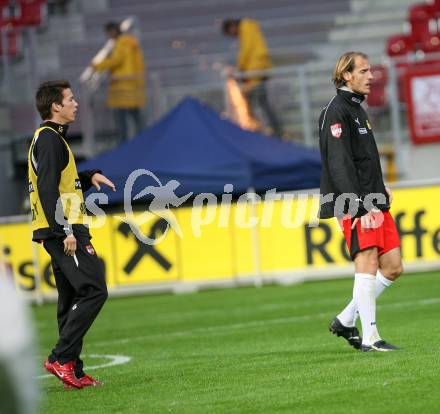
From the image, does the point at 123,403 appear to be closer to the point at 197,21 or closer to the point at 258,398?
the point at 258,398

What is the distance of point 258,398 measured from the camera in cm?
702

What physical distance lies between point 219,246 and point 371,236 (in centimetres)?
899

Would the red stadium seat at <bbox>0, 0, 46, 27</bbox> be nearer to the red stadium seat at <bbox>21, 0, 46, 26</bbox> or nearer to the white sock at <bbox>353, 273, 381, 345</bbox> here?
the red stadium seat at <bbox>21, 0, 46, 26</bbox>

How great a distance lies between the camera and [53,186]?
7.86 meters

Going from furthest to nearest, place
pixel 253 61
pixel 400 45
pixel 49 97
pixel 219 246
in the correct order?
pixel 400 45
pixel 253 61
pixel 219 246
pixel 49 97

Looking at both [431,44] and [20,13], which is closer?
→ [431,44]

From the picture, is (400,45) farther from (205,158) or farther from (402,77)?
(205,158)

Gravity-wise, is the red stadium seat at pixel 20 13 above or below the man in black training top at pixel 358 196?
above

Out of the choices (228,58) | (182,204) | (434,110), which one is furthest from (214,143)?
(228,58)

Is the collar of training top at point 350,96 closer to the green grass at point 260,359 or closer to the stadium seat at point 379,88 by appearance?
the green grass at point 260,359

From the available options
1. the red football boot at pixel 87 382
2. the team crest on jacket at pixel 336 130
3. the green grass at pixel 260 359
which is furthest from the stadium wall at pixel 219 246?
the red football boot at pixel 87 382

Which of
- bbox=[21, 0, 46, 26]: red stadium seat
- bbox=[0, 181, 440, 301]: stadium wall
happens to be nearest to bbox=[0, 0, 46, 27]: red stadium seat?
bbox=[21, 0, 46, 26]: red stadium seat

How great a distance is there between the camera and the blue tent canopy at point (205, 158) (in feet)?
58.7

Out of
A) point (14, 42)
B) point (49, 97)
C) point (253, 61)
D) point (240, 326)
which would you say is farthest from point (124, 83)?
point (49, 97)
